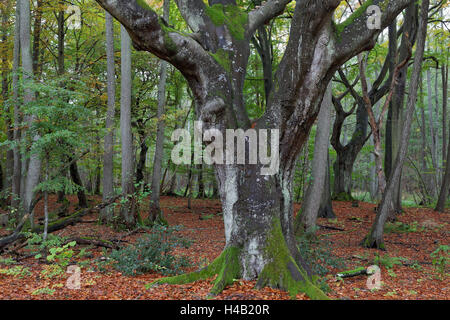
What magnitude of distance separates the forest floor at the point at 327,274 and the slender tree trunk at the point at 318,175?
1018 millimetres

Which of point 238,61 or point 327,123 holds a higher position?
point 238,61

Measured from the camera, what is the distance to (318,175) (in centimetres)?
846

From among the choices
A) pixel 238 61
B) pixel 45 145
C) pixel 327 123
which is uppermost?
pixel 238 61

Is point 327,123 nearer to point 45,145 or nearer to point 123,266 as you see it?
point 123,266

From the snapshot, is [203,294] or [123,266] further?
[123,266]

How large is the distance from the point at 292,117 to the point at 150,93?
13.0 meters

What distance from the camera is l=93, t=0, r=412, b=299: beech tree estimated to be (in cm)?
440

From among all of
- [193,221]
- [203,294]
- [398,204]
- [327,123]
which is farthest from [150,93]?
[203,294]

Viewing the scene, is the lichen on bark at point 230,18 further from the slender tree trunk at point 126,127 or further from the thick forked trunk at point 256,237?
the slender tree trunk at point 126,127

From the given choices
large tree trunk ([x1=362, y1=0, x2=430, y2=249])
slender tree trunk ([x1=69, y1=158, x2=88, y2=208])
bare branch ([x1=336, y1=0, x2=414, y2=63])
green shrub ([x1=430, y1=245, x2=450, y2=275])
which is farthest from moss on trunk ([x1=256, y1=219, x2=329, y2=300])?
slender tree trunk ([x1=69, y1=158, x2=88, y2=208])

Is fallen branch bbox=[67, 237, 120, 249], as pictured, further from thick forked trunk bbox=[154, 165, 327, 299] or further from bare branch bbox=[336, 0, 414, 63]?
bare branch bbox=[336, 0, 414, 63]

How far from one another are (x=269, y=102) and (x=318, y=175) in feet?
13.6

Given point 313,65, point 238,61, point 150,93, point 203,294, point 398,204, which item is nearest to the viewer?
point 203,294
